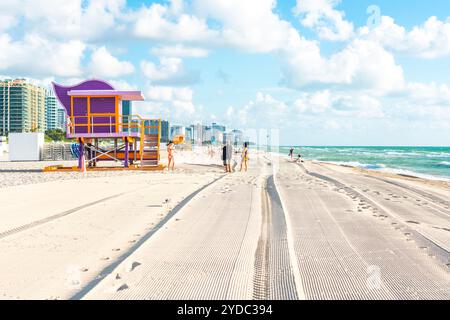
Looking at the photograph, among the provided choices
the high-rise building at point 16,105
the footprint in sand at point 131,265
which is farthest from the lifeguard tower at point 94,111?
the high-rise building at point 16,105

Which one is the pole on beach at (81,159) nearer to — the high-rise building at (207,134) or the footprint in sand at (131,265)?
the footprint in sand at (131,265)

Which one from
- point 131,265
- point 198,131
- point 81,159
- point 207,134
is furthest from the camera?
point 207,134

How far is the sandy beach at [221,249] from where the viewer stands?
14.4ft

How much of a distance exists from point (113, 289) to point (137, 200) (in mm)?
7001

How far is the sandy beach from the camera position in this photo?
4391mm

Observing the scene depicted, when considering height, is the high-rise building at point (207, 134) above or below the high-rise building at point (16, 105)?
below

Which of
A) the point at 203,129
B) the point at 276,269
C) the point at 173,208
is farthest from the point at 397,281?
the point at 203,129

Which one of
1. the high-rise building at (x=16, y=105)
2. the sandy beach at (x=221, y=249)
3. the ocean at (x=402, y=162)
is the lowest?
the ocean at (x=402, y=162)

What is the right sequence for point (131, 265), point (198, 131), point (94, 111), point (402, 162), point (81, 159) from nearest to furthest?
point (131, 265) < point (94, 111) < point (81, 159) < point (402, 162) < point (198, 131)

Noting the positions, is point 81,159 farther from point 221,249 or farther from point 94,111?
point 221,249

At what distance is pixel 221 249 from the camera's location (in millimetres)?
6027

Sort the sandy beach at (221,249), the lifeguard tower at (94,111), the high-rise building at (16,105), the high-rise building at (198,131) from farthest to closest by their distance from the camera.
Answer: the high-rise building at (16,105) → the high-rise building at (198,131) → the lifeguard tower at (94,111) → the sandy beach at (221,249)

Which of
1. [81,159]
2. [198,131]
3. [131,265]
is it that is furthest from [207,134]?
[131,265]

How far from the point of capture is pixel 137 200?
11.2m
